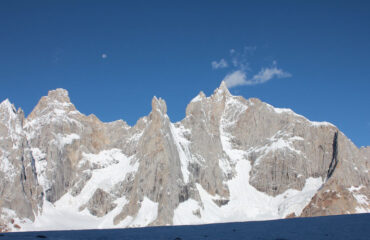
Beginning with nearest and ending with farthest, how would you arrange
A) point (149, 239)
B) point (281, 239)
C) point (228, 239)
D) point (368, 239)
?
point (368, 239), point (281, 239), point (228, 239), point (149, 239)

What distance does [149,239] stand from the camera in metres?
107

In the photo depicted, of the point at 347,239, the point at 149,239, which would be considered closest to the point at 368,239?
the point at 347,239

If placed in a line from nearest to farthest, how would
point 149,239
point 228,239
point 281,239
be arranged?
1. point 281,239
2. point 228,239
3. point 149,239

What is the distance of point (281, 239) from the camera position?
90.1 m

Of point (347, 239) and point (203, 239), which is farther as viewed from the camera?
point (203, 239)

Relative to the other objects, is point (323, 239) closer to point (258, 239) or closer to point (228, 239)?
point (258, 239)

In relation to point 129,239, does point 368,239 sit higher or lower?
lower

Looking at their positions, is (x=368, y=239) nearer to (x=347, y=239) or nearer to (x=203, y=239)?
(x=347, y=239)

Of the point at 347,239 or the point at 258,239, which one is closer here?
the point at 347,239

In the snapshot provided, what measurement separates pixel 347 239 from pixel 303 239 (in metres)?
8.52

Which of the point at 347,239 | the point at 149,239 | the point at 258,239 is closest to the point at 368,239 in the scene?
the point at 347,239

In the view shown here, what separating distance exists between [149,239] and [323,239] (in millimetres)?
40222

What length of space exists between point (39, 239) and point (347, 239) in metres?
A: 60.8

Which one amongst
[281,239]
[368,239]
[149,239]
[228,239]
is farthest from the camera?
[149,239]
